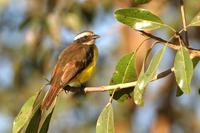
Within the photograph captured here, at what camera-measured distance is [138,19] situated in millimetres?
3326

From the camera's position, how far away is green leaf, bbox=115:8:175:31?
331cm

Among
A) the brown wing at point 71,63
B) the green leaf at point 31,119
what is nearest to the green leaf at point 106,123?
the green leaf at point 31,119

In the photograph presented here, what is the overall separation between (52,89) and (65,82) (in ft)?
0.98

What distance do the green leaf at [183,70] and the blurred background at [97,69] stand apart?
432 centimetres

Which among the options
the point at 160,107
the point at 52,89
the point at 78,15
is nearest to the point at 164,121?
the point at 160,107

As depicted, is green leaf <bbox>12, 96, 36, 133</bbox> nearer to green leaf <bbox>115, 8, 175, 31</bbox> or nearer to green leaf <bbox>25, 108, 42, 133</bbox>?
green leaf <bbox>25, 108, 42, 133</bbox>

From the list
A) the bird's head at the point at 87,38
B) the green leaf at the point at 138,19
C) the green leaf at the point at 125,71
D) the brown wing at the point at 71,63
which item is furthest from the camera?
the bird's head at the point at 87,38

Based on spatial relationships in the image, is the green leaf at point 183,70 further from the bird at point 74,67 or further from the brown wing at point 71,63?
the brown wing at point 71,63

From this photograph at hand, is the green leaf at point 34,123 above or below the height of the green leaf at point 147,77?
below

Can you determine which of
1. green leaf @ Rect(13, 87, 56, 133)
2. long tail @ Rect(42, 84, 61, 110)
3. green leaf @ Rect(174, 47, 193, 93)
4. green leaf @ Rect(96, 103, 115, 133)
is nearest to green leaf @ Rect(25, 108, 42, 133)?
green leaf @ Rect(13, 87, 56, 133)

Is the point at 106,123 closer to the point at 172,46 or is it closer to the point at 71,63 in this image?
the point at 172,46

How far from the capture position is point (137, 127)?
450 inches

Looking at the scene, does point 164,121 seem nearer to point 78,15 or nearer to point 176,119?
point 176,119

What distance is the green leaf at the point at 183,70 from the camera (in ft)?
9.50
